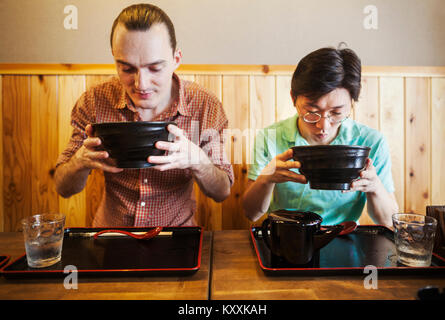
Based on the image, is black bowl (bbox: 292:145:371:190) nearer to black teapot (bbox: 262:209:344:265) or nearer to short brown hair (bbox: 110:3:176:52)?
black teapot (bbox: 262:209:344:265)

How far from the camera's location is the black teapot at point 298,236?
23.8 inches

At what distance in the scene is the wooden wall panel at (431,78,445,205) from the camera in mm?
1619

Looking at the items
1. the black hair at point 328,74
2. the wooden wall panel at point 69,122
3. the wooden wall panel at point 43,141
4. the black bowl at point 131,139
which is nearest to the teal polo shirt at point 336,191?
the black hair at point 328,74

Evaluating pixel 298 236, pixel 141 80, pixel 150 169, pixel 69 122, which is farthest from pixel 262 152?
pixel 69 122

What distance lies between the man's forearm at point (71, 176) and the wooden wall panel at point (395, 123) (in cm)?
163

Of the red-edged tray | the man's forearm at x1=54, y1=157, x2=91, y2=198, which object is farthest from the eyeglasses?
the red-edged tray

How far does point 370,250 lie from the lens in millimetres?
729

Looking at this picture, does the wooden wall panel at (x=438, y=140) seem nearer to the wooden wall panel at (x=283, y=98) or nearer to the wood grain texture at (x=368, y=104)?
the wood grain texture at (x=368, y=104)

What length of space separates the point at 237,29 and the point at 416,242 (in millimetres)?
1337

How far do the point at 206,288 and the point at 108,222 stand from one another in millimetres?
889

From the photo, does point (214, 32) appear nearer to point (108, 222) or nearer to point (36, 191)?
point (108, 222)

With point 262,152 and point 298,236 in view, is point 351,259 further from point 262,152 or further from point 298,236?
point 262,152

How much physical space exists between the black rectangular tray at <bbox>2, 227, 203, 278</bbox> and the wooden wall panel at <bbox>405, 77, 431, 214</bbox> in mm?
1473

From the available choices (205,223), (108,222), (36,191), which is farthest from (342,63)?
(36,191)
